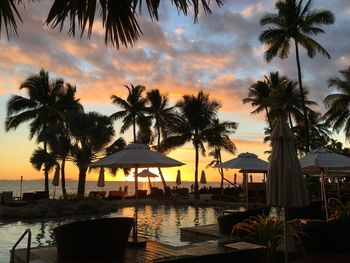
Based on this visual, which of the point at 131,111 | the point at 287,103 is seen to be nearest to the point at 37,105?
the point at 131,111

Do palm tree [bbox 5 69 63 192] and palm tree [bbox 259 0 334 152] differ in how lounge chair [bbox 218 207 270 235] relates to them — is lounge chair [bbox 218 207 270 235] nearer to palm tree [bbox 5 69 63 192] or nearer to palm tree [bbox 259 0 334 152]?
palm tree [bbox 259 0 334 152]

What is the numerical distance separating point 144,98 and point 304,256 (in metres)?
30.4

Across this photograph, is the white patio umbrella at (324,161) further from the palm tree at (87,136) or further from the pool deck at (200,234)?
the palm tree at (87,136)

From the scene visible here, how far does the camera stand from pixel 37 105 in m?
30.2

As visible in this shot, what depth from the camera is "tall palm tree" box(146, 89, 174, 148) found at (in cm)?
3612

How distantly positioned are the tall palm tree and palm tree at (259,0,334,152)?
1068 cm

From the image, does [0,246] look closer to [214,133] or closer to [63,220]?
[63,220]

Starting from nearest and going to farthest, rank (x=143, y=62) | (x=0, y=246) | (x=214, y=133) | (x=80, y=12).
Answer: (x=80, y=12) < (x=0, y=246) < (x=143, y=62) < (x=214, y=133)

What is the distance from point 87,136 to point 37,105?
735cm

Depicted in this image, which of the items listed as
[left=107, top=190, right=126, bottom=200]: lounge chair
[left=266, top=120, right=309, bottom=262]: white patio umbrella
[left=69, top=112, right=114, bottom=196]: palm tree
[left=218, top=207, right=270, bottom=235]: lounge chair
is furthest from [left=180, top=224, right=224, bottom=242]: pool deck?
[left=69, top=112, right=114, bottom=196]: palm tree

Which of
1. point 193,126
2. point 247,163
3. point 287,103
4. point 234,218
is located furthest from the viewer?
point 287,103

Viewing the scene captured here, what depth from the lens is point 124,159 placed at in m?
8.82

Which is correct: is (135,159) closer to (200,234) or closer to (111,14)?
(200,234)

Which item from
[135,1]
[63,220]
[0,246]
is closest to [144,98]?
[63,220]
